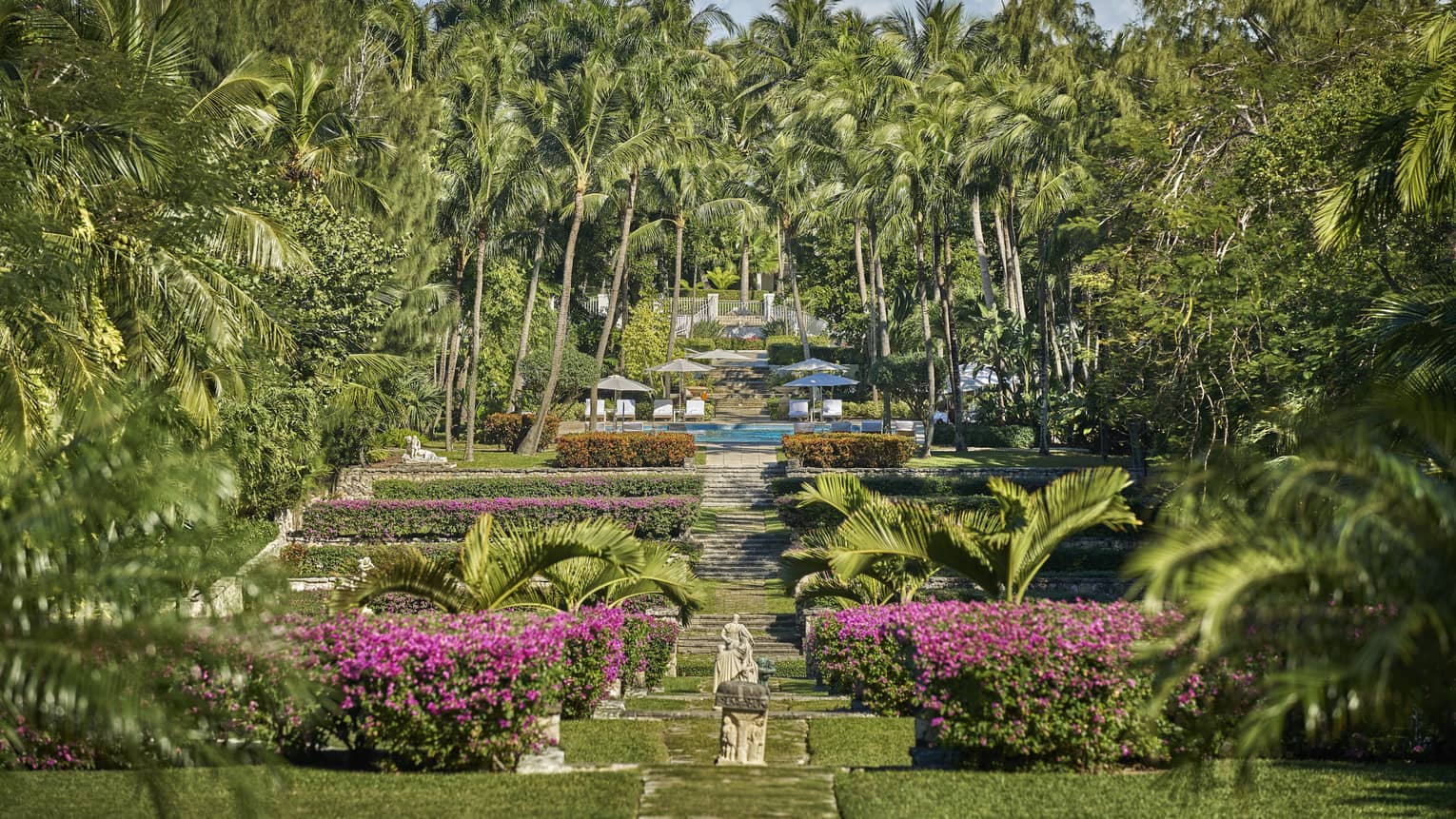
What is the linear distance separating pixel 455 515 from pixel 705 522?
5.70m

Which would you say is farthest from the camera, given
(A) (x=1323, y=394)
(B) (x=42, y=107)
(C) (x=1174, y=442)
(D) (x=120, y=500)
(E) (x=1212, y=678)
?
(C) (x=1174, y=442)

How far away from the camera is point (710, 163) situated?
2077 inches

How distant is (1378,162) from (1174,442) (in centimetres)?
1135

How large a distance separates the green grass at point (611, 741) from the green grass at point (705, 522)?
15.8m

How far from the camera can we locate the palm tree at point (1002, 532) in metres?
11.5

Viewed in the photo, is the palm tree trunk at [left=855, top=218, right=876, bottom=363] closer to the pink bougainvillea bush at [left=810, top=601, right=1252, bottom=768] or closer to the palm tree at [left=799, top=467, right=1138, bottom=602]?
the palm tree at [left=799, top=467, right=1138, bottom=602]

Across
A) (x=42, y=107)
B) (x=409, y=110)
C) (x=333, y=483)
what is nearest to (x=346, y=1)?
(x=409, y=110)

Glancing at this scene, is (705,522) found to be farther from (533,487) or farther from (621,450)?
(621,450)

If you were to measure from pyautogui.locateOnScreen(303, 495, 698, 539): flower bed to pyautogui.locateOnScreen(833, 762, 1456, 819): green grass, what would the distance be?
61.3 ft

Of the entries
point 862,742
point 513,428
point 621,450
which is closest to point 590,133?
point 621,450

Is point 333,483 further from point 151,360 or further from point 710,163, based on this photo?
point 710,163

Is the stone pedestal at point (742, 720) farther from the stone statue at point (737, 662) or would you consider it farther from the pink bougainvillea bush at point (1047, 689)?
the stone statue at point (737, 662)

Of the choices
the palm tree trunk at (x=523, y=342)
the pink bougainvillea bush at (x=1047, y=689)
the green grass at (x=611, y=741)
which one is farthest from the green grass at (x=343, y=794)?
the palm tree trunk at (x=523, y=342)

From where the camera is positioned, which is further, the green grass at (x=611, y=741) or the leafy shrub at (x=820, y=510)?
the leafy shrub at (x=820, y=510)
